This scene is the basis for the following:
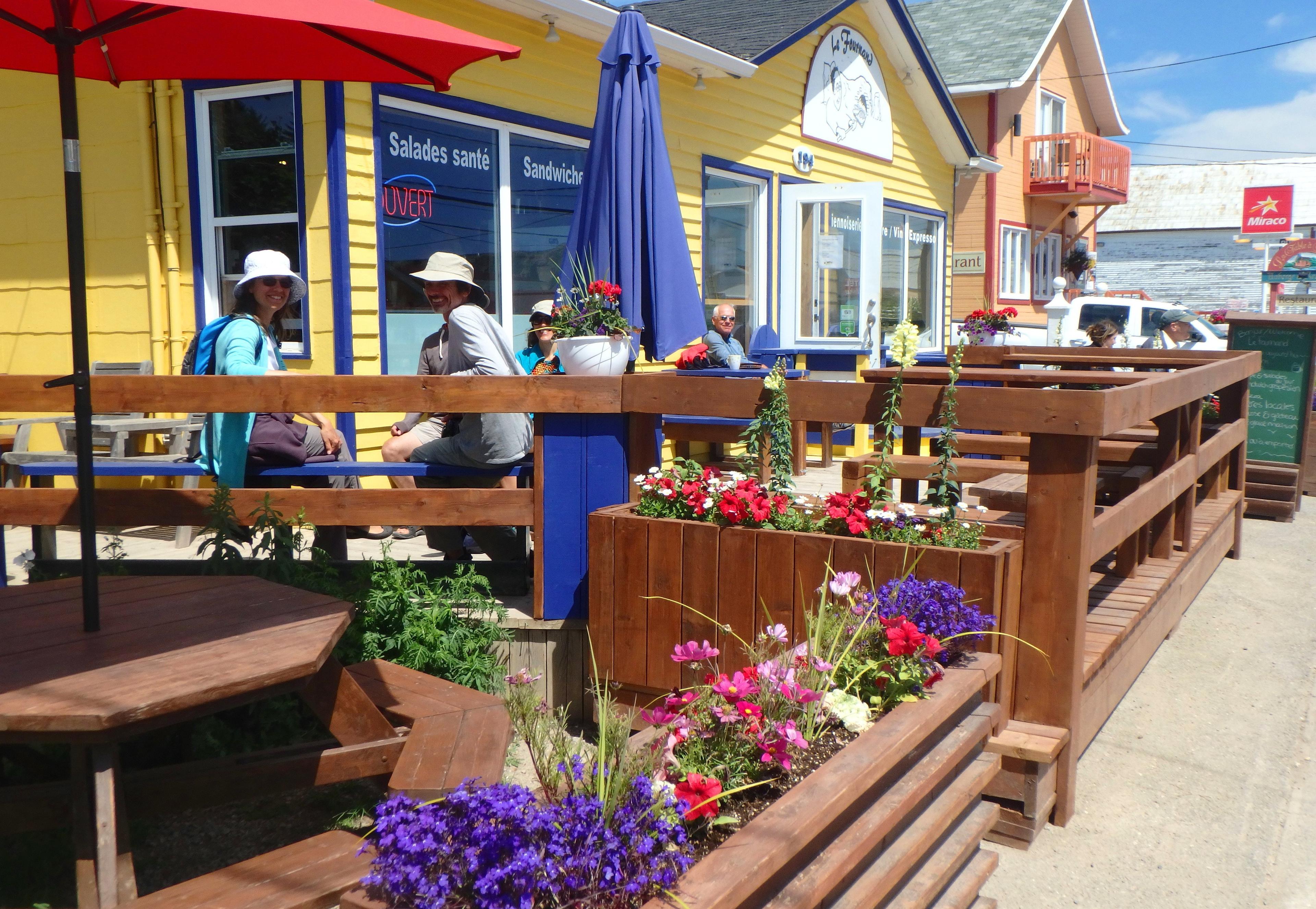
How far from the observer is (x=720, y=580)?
3633 millimetres

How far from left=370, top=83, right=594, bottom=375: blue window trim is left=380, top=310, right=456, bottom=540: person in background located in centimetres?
85

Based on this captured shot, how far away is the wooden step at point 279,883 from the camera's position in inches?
88.4

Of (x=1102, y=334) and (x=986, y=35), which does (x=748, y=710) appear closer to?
(x=1102, y=334)

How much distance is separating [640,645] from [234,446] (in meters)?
1.85

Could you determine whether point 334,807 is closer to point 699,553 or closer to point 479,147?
point 699,553

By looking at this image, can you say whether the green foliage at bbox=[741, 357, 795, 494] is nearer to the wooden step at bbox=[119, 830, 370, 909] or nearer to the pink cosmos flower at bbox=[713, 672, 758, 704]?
the pink cosmos flower at bbox=[713, 672, 758, 704]

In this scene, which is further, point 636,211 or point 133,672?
point 636,211

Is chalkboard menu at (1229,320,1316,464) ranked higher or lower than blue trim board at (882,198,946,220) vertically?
lower

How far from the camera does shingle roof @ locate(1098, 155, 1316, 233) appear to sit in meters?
43.4

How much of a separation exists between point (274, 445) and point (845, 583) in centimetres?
261

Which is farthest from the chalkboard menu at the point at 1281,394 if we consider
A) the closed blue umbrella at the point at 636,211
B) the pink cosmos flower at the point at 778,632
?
the pink cosmos flower at the point at 778,632

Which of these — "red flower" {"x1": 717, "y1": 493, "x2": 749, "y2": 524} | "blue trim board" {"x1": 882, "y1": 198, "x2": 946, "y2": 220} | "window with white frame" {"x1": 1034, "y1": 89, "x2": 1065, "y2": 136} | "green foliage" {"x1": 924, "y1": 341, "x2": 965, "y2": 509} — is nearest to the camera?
"green foliage" {"x1": 924, "y1": 341, "x2": 965, "y2": 509}

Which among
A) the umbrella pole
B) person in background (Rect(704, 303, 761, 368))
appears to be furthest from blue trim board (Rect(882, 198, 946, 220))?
the umbrella pole

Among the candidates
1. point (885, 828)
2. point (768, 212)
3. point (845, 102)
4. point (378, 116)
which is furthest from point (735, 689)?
point (845, 102)
